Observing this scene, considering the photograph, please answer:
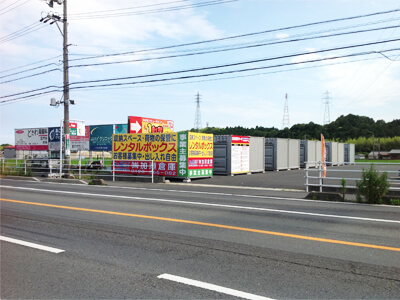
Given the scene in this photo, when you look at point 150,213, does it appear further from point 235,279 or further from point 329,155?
point 329,155

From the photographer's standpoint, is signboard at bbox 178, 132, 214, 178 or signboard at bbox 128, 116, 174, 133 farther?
signboard at bbox 128, 116, 174, 133

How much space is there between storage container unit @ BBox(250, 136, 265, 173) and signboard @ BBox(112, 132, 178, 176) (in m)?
8.93

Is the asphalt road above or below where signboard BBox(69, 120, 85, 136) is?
below

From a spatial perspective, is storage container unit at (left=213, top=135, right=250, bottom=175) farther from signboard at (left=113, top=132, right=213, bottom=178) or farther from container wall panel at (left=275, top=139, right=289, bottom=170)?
container wall panel at (left=275, top=139, right=289, bottom=170)

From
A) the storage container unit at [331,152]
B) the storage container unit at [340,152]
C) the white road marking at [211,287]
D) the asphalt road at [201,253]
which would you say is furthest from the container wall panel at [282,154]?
the white road marking at [211,287]

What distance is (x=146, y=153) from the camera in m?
23.4

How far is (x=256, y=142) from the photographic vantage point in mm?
29406

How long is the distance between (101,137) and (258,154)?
1769 cm

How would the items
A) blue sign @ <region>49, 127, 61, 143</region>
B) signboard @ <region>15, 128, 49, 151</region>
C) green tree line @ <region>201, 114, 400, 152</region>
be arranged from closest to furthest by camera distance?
blue sign @ <region>49, 127, 61, 143</region>, signboard @ <region>15, 128, 49, 151</region>, green tree line @ <region>201, 114, 400, 152</region>

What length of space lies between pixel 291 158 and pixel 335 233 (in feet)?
97.0

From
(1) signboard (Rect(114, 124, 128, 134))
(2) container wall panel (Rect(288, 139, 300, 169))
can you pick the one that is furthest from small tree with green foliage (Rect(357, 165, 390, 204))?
(1) signboard (Rect(114, 124, 128, 134))

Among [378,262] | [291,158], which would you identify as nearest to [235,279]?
[378,262]

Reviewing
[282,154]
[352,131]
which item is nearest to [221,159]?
[282,154]

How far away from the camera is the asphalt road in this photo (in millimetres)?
4258
